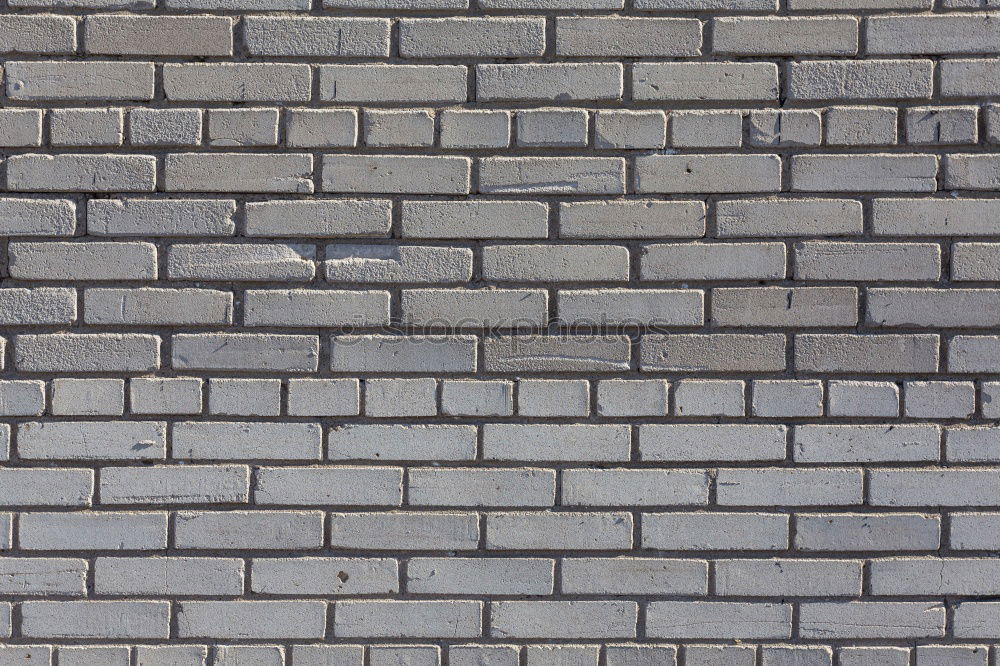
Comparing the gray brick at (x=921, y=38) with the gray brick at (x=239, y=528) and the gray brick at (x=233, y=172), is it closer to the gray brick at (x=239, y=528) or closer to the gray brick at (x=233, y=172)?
the gray brick at (x=233, y=172)

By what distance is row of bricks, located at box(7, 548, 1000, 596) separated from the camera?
192 centimetres

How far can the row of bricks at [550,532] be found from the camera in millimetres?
1916

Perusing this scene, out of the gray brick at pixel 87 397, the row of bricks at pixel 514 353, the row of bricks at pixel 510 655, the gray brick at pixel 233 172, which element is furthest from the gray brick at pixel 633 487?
the gray brick at pixel 87 397

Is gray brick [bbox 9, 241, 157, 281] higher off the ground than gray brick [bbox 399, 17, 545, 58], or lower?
lower

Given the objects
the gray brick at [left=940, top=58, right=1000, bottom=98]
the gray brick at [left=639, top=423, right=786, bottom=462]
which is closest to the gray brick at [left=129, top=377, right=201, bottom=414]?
the gray brick at [left=639, top=423, right=786, bottom=462]

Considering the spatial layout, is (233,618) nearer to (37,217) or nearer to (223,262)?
(223,262)

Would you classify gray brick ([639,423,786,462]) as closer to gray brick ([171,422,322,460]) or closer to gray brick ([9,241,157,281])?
gray brick ([171,422,322,460])

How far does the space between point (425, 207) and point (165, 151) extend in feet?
2.31

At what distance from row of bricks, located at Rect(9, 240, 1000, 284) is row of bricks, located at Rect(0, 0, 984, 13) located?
0.62 metres

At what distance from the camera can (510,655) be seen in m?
1.93

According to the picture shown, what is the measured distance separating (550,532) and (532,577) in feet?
0.42

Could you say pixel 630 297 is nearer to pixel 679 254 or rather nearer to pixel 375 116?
pixel 679 254

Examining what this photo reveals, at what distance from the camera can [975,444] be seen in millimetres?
1914

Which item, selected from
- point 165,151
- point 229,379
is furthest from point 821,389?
point 165,151
